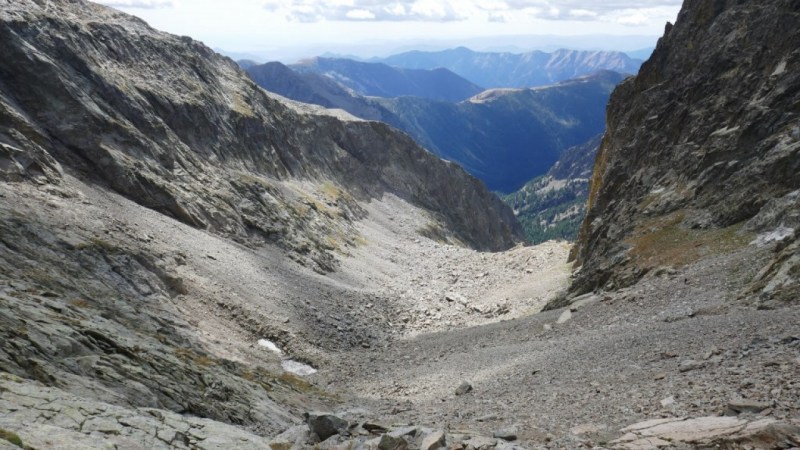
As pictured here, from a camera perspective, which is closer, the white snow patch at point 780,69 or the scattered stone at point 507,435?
the scattered stone at point 507,435

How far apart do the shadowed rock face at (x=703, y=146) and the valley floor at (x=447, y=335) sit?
5207mm

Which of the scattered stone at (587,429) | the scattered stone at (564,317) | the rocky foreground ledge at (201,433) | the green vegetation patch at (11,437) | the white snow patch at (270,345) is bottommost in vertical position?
the green vegetation patch at (11,437)

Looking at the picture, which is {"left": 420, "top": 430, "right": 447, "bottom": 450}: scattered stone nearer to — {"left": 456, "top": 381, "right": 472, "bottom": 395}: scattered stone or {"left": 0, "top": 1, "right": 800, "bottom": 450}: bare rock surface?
{"left": 0, "top": 1, "right": 800, "bottom": 450}: bare rock surface

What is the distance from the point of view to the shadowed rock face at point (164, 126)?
57.8 meters

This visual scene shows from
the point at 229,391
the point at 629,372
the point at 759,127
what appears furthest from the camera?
the point at 759,127

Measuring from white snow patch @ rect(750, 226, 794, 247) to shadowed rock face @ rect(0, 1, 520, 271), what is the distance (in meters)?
46.1

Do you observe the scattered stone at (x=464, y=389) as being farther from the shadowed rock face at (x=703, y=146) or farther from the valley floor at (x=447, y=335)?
the shadowed rock face at (x=703, y=146)

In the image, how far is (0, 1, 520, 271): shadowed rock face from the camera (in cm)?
5775

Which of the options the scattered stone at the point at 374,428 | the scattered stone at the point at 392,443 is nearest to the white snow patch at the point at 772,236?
the scattered stone at the point at 374,428

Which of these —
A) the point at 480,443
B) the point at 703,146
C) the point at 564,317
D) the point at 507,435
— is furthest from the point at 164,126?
the point at 480,443

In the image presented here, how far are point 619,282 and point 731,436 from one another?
30.0 metres

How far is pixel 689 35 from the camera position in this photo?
210ft

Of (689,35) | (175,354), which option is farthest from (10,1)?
(689,35)

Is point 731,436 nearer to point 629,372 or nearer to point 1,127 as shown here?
point 629,372
